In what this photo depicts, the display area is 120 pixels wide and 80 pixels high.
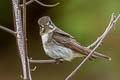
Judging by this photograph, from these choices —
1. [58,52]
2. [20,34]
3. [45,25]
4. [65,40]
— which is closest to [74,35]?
[65,40]

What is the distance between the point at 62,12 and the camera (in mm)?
7805

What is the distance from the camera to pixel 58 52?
3.80 m

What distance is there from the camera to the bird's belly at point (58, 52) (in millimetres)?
3791

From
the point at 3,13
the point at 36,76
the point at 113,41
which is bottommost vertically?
the point at 36,76

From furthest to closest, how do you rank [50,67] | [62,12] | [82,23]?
[50,67] < [62,12] < [82,23]

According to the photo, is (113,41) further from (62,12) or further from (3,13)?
(3,13)

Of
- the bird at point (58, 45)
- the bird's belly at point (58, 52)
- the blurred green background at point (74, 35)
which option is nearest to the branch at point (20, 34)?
the bird at point (58, 45)

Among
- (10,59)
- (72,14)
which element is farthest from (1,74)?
(72,14)

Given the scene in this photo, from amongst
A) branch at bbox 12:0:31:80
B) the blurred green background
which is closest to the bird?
branch at bbox 12:0:31:80

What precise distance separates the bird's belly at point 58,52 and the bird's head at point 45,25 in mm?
114

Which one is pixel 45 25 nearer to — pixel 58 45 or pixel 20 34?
pixel 58 45

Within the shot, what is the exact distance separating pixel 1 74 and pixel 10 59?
0.47 metres

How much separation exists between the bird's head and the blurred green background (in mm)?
3429

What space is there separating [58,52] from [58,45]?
117mm
